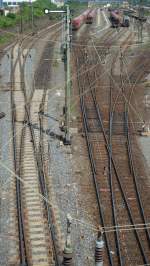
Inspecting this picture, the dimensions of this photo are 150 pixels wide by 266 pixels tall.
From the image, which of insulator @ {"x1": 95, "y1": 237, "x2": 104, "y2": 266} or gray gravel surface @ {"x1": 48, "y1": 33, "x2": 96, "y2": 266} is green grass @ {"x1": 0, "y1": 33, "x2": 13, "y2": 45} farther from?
insulator @ {"x1": 95, "y1": 237, "x2": 104, "y2": 266}

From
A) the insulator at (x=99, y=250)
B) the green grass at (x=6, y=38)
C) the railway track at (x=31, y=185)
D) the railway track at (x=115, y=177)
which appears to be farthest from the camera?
the green grass at (x=6, y=38)

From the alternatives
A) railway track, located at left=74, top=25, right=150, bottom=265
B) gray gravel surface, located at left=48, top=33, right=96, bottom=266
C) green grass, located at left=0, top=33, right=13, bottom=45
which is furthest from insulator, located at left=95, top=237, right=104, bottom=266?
green grass, located at left=0, top=33, right=13, bottom=45

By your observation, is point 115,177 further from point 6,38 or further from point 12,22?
point 12,22

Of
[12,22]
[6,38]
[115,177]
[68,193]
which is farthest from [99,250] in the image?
[12,22]

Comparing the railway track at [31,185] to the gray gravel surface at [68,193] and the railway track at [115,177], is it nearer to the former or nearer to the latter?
the gray gravel surface at [68,193]

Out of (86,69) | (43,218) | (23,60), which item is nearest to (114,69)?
(86,69)

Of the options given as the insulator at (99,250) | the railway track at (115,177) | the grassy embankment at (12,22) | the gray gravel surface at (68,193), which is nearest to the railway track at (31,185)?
the gray gravel surface at (68,193)
